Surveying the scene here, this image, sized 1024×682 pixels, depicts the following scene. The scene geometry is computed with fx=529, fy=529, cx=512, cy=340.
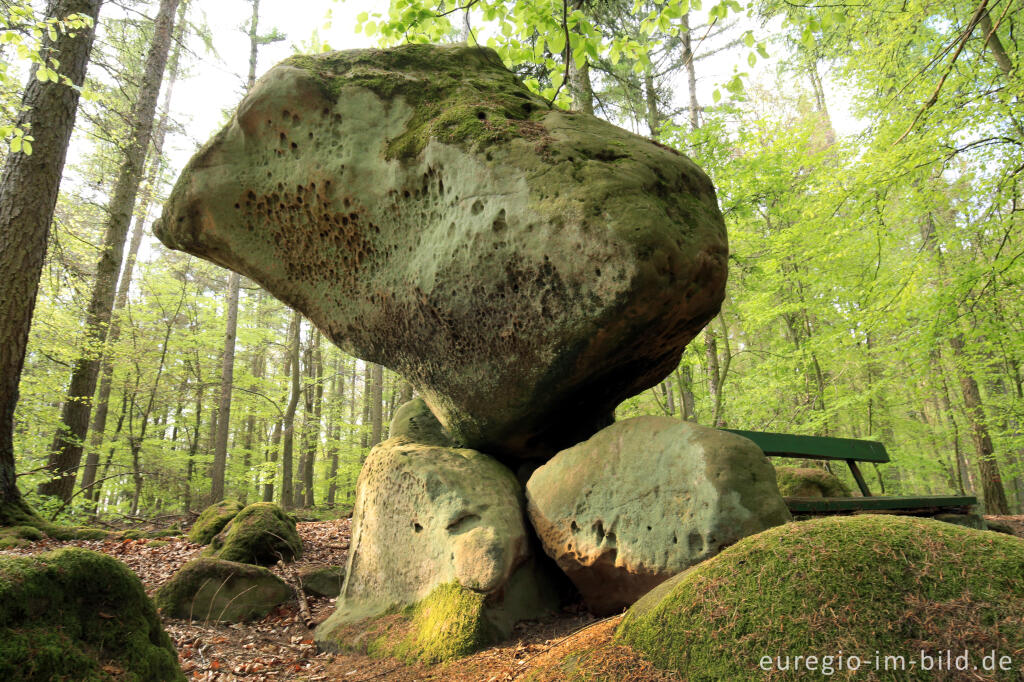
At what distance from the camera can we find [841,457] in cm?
574

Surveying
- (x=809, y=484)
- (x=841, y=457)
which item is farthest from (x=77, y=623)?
(x=809, y=484)

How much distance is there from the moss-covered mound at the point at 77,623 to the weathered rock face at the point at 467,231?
8.85ft

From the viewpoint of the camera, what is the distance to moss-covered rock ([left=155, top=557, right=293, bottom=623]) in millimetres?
5008

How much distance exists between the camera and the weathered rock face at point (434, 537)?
3922 mm

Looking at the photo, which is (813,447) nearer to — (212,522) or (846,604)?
(846,604)

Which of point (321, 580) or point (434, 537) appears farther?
point (321, 580)

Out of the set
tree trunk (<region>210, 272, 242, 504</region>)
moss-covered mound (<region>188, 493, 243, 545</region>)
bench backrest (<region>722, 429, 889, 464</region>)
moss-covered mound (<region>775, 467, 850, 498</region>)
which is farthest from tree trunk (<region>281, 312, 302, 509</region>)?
bench backrest (<region>722, 429, 889, 464</region>)

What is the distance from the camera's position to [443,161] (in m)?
4.31

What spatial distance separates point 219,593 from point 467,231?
4.27 meters

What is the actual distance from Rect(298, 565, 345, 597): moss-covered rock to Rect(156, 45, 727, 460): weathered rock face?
244 cm

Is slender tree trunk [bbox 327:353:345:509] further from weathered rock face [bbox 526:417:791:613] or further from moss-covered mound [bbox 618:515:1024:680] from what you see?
moss-covered mound [bbox 618:515:1024:680]

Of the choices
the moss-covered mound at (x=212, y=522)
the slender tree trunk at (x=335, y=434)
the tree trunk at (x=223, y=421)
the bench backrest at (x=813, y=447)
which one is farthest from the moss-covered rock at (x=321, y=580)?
the slender tree trunk at (x=335, y=434)

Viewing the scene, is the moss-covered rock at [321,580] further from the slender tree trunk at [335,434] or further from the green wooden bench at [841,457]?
the slender tree trunk at [335,434]

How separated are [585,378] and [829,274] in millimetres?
9108
